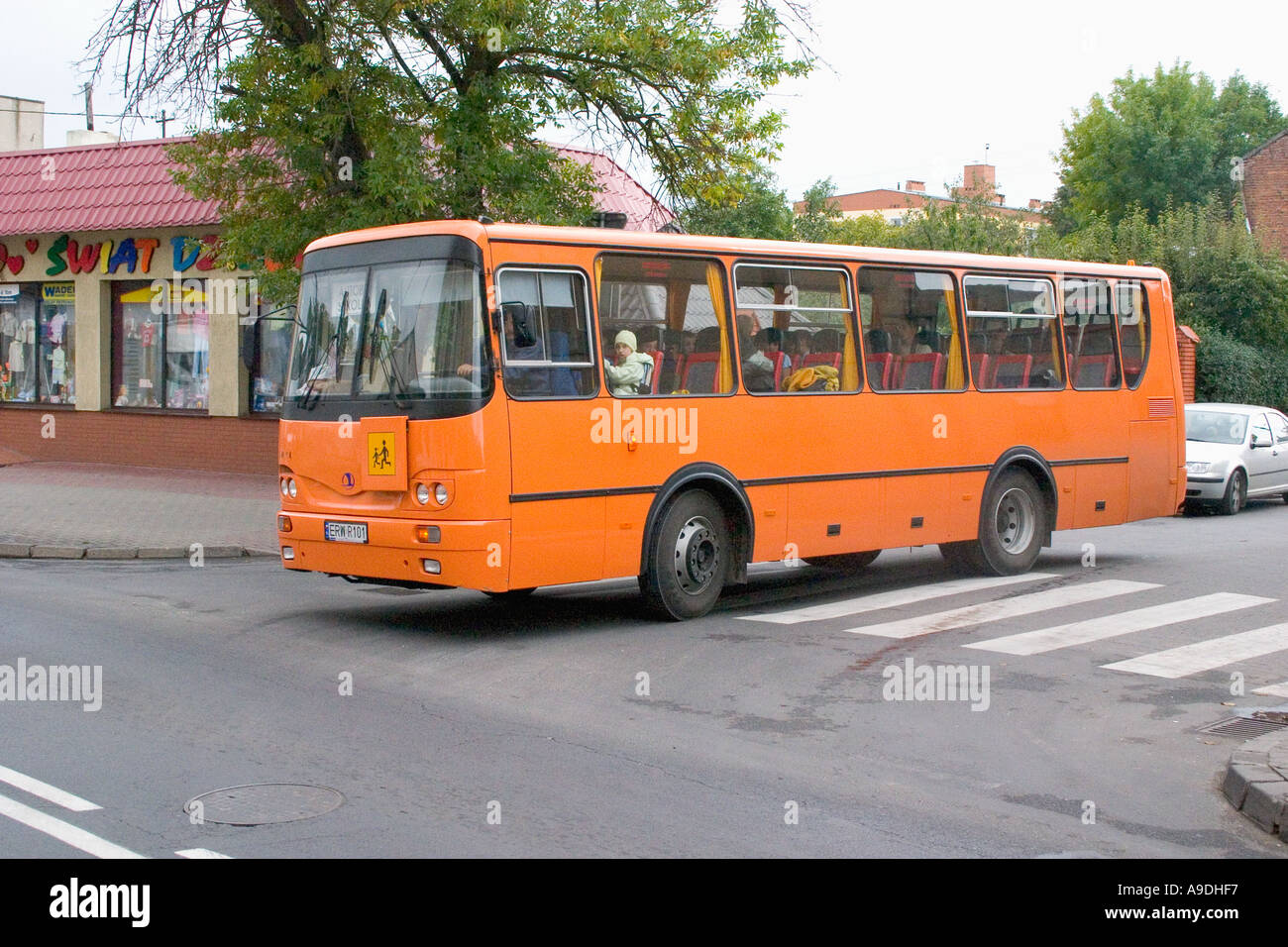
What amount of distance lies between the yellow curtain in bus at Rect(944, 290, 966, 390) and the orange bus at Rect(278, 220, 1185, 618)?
0.09 feet

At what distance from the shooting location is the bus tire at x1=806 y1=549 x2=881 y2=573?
1463 cm

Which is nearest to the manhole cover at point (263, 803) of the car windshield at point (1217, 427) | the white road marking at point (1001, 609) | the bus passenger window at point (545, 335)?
the bus passenger window at point (545, 335)

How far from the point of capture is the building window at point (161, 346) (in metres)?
24.7

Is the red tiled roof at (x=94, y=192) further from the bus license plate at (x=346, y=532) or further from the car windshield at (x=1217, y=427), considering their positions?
the car windshield at (x=1217, y=427)

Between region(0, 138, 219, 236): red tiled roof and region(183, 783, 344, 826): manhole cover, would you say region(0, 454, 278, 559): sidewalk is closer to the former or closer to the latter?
region(0, 138, 219, 236): red tiled roof

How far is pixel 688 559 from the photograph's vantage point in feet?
36.7

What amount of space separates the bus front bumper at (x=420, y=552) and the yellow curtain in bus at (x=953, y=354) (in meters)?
5.26

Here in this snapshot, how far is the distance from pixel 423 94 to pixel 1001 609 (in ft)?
28.7

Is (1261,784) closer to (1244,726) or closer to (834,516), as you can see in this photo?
(1244,726)

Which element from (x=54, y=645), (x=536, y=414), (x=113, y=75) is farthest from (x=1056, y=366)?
(x=113, y=75)

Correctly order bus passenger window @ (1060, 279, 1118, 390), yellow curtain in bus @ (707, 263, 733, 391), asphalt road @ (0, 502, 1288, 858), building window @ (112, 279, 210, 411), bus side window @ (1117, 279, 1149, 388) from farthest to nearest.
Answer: building window @ (112, 279, 210, 411) → bus side window @ (1117, 279, 1149, 388) → bus passenger window @ (1060, 279, 1118, 390) → yellow curtain in bus @ (707, 263, 733, 391) → asphalt road @ (0, 502, 1288, 858)

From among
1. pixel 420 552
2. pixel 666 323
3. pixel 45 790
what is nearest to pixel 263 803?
pixel 45 790

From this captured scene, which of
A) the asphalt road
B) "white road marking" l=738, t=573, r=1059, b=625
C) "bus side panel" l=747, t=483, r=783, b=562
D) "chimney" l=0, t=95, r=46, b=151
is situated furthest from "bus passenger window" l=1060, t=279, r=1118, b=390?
"chimney" l=0, t=95, r=46, b=151

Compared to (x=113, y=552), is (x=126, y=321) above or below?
above
